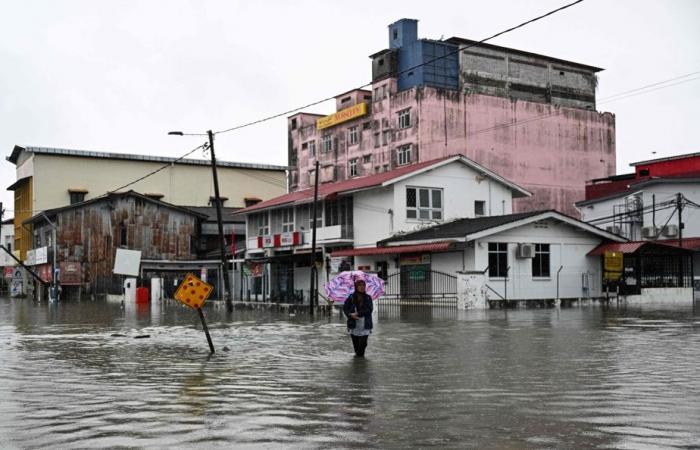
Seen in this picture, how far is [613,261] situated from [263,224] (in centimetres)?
2451

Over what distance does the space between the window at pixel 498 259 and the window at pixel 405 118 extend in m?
31.1

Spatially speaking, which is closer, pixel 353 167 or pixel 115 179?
pixel 353 167

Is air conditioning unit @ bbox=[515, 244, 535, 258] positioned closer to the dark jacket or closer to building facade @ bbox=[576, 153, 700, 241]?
building facade @ bbox=[576, 153, 700, 241]

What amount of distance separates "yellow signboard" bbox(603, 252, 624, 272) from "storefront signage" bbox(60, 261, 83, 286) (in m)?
40.2

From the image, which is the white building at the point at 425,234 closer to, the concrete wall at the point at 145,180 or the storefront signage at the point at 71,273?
the storefront signage at the point at 71,273

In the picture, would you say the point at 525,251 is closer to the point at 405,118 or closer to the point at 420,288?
the point at 420,288

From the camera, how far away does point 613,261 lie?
3897 centimetres

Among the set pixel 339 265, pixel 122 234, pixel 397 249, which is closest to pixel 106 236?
pixel 122 234

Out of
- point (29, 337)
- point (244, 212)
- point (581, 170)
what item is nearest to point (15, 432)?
point (29, 337)

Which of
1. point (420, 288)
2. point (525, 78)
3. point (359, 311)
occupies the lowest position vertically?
point (420, 288)

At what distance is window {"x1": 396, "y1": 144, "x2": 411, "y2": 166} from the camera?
220 feet

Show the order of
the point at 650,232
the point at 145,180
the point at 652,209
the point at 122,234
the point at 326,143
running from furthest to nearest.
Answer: the point at 326,143, the point at 145,180, the point at 122,234, the point at 652,209, the point at 650,232

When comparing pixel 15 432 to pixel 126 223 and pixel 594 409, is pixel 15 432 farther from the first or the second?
pixel 126 223

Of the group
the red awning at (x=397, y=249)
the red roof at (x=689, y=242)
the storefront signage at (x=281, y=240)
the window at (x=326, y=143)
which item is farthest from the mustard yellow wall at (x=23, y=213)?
the red roof at (x=689, y=242)
